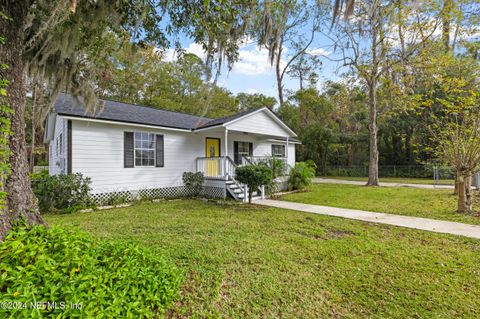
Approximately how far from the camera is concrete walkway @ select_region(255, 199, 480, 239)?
15.9 ft

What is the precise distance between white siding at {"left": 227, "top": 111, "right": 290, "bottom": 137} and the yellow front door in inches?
70.0

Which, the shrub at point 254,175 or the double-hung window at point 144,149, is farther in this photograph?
the double-hung window at point 144,149

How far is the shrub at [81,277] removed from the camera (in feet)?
5.29

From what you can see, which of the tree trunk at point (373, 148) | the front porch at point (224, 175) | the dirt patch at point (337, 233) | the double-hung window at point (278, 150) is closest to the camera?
the dirt patch at point (337, 233)

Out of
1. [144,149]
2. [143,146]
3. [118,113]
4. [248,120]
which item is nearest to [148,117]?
[118,113]

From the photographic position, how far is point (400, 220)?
19.0 ft

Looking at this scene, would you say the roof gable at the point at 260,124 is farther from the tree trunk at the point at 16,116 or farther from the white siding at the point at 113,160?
the tree trunk at the point at 16,116

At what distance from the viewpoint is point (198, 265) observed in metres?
3.17

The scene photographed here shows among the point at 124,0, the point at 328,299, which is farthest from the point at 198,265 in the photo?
the point at 124,0

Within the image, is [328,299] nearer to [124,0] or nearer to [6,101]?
[6,101]

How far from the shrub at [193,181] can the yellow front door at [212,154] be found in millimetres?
452

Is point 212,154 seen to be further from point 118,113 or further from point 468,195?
point 468,195

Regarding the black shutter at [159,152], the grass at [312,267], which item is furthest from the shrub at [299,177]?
the black shutter at [159,152]

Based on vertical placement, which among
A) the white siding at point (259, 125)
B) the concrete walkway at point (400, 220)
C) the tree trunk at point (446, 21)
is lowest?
the concrete walkway at point (400, 220)
